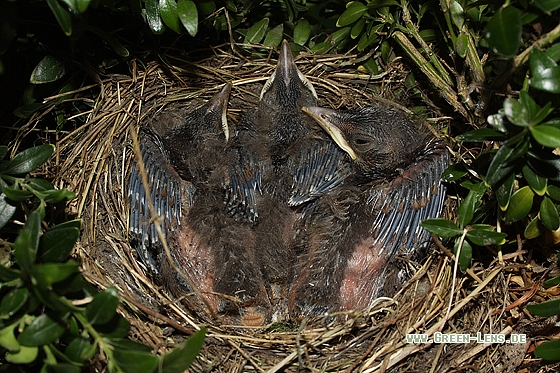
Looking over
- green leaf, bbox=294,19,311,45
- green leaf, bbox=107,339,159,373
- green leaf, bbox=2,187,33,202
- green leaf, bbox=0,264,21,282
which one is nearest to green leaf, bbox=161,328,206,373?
green leaf, bbox=107,339,159,373

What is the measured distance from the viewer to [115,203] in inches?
66.7

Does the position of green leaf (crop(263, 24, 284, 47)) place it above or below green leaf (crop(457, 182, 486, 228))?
above

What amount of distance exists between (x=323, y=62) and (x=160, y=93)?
0.61 meters

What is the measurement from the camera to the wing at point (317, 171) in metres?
1.69

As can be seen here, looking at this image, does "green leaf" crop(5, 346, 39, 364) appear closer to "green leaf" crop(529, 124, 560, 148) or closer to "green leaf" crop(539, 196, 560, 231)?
"green leaf" crop(529, 124, 560, 148)

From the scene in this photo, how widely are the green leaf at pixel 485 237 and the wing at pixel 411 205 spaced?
0.26 metres

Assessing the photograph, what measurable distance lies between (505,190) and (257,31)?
107cm

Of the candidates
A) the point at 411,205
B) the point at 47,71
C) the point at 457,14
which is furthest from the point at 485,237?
the point at 47,71

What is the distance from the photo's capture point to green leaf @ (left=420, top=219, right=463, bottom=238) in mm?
1308

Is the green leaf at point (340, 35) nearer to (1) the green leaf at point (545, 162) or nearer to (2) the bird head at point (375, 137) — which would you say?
(2) the bird head at point (375, 137)

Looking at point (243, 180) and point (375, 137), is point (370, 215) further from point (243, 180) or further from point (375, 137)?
point (243, 180)

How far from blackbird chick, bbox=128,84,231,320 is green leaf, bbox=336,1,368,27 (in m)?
0.53

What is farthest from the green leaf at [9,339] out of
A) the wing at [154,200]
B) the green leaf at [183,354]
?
the wing at [154,200]

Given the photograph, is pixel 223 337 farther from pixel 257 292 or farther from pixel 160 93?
pixel 160 93
